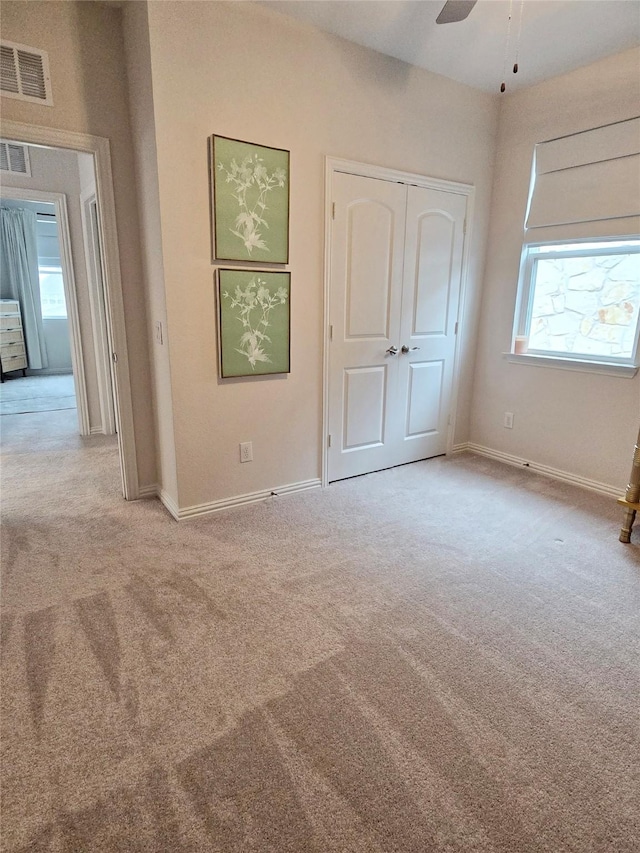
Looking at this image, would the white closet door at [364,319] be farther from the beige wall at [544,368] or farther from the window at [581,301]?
the window at [581,301]

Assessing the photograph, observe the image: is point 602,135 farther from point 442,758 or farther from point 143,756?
point 143,756

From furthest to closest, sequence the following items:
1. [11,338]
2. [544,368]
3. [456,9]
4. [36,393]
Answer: [11,338], [36,393], [544,368], [456,9]

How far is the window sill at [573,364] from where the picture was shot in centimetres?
301

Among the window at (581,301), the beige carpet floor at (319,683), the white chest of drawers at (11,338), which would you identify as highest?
the window at (581,301)

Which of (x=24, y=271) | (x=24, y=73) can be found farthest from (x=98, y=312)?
(x=24, y=271)

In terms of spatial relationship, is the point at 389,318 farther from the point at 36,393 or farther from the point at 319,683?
the point at 36,393

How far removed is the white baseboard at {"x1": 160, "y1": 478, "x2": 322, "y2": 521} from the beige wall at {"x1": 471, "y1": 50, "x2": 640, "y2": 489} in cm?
171

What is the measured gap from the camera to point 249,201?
258 cm

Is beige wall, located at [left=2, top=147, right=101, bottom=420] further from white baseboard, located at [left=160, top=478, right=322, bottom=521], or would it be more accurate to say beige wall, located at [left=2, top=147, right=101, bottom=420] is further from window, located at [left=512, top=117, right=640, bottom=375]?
window, located at [left=512, top=117, right=640, bottom=375]

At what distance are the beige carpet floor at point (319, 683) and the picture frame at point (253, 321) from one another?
920 millimetres

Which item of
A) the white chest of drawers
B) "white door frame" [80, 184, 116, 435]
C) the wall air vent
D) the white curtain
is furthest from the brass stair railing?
the white curtain

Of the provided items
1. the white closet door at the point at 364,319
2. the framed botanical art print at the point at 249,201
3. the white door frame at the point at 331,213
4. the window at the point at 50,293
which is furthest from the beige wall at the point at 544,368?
the window at the point at 50,293

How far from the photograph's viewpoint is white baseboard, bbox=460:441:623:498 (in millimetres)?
3217

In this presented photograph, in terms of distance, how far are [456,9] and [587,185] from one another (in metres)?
1.60
